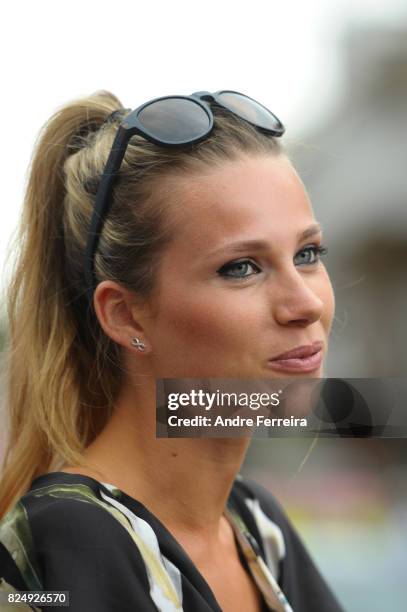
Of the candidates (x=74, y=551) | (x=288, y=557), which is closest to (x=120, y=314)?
(x=74, y=551)

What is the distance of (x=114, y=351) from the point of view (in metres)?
0.98

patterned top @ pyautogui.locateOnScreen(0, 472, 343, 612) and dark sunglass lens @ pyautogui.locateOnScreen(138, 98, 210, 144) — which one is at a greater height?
dark sunglass lens @ pyautogui.locateOnScreen(138, 98, 210, 144)

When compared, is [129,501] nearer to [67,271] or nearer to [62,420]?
[62,420]

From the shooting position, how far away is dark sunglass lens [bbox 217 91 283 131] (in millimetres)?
971

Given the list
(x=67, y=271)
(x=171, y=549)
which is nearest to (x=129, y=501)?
(x=171, y=549)

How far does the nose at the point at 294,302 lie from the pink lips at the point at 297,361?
1.2 inches

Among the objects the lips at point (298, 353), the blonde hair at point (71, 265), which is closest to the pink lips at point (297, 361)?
the lips at point (298, 353)

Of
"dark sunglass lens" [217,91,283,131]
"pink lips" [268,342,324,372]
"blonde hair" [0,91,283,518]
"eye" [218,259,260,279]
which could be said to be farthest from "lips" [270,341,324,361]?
"dark sunglass lens" [217,91,283,131]

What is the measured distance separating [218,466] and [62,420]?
214 mm

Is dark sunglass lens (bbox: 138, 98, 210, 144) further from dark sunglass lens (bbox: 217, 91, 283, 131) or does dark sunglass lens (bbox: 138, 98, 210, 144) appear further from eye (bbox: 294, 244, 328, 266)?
eye (bbox: 294, 244, 328, 266)

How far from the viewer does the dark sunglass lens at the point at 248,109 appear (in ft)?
3.19

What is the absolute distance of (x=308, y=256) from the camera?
2.97 feet

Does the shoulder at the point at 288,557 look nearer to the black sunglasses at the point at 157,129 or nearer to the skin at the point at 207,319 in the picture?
the skin at the point at 207,319

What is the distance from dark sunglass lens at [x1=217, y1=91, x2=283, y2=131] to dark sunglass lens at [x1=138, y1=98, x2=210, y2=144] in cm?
6
